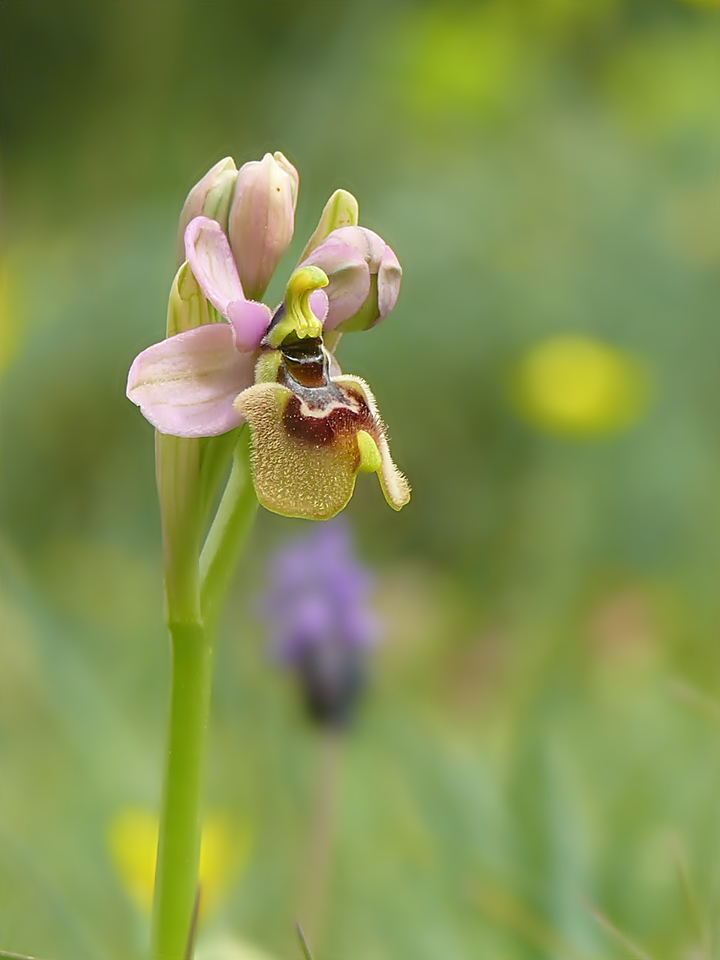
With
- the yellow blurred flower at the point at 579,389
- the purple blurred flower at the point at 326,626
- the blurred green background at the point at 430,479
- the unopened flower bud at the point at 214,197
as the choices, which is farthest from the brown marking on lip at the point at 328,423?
the yellow blurred flower at the point at 579,389

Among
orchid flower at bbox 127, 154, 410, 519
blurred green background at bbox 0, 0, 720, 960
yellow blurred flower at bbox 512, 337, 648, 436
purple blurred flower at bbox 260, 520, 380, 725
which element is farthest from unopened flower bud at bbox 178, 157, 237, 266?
yellow blurred flower at bbox 512, 337, 648, 436

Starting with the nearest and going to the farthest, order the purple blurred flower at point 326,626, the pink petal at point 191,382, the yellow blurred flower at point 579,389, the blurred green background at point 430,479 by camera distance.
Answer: the pink petal at point 191,382 → the blurred green background at point 430,479 → the purple blurred flower at point 326,626 → the yellow blurred flower at point 579,389

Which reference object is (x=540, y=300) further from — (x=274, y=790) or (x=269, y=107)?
(x=274, y=790)

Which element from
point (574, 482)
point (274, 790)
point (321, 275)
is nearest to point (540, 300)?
point (574, 482)

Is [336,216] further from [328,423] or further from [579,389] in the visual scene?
[579,389]

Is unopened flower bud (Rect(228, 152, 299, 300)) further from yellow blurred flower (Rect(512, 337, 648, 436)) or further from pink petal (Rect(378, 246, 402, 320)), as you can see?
yellow blurred flower (Rect(512, 337, 648, 436))

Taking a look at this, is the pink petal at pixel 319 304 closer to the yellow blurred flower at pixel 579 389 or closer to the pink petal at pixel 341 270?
the pink petal at pixel 341 270

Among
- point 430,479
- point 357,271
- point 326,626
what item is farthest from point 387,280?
point 430,479
